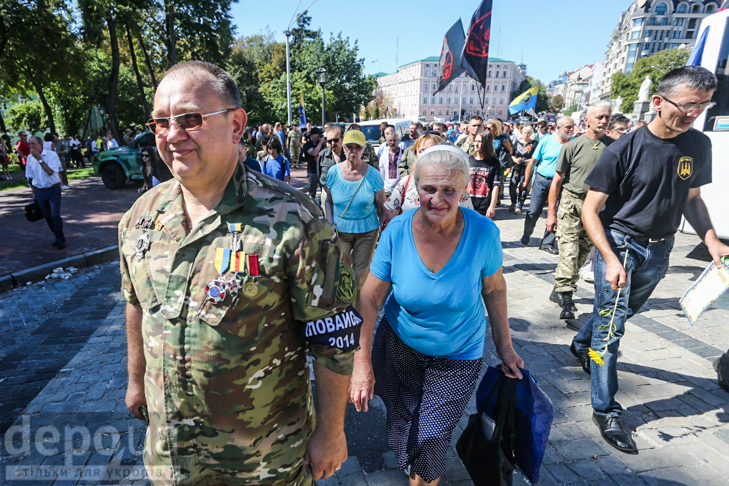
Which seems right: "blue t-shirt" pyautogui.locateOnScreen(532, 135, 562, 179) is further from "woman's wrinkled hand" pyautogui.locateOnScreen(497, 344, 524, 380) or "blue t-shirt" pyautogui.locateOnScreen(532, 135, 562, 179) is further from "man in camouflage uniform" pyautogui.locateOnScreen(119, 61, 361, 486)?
"man in camouflage uniform" pyautogui.locateOnScreen(119, 61, 361, 486)

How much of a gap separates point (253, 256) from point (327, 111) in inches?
1480

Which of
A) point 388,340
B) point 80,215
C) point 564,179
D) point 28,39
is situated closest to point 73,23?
point 28,39

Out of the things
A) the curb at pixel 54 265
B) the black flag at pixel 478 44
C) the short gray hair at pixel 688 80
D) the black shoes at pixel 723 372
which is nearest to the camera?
the short gray hair at pixel 688 80

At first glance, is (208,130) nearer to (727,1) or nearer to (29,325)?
(29,325)

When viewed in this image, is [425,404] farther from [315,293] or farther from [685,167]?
[685,167]

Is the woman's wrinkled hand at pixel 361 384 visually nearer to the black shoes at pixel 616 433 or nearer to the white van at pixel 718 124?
the black shoes at pixel 616 433

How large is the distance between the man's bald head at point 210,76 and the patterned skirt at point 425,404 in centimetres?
142

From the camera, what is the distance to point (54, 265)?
21.9 feet

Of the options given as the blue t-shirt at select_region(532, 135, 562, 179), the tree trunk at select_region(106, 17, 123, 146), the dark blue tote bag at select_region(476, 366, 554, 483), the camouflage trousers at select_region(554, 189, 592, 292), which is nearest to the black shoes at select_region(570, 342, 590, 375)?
the camouflage trousers at select_region(554, 189, 592, 292)

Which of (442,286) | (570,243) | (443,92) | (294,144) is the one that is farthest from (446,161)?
(443,92)

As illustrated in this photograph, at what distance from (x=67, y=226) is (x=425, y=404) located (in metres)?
9.98

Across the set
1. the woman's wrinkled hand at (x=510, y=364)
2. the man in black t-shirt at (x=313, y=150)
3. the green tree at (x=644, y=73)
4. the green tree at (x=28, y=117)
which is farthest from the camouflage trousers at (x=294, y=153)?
the green tree at (x=644, y=73)

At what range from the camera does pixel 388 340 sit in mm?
2307

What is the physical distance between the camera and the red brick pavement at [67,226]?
714 cm
